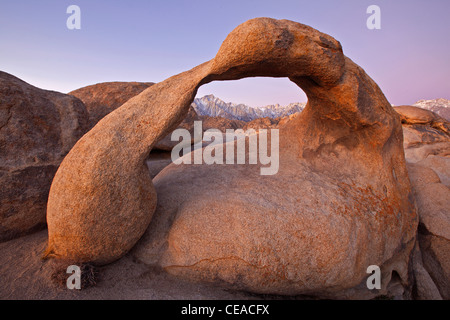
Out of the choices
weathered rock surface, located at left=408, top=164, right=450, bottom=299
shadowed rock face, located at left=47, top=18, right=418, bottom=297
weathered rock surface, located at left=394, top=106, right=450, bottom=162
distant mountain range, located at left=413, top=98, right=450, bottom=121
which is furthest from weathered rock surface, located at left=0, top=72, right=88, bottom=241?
distant mountain range, located at left=413, top=98, right=450, bottom=121

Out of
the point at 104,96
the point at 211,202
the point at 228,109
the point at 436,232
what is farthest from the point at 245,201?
the point at 228,109

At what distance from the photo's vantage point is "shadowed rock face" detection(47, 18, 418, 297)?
6.68ft

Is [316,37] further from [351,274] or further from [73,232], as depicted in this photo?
[73,232]

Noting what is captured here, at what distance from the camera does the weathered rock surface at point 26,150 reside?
2357 millimetres

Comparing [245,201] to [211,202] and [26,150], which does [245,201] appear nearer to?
[211,202]

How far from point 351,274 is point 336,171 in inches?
50.7

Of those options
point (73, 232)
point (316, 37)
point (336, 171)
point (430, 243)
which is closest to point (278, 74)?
point (316, 37)

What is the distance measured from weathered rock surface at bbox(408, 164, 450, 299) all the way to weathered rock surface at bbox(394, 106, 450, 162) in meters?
3.63

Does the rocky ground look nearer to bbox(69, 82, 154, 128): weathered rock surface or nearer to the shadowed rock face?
the shadowed rock face

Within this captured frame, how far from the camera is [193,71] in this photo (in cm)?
250

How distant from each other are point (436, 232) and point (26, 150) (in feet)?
17.8

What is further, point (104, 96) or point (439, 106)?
point (439, 106)

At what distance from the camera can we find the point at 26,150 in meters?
2.54

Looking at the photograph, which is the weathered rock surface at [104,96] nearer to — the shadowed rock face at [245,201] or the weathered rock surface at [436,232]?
the shadowed rock face at [245,201]
